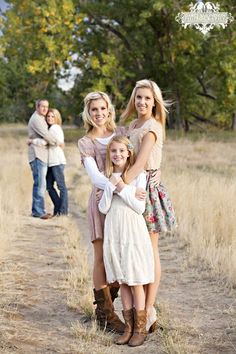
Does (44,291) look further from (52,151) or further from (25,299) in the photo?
(52,151)

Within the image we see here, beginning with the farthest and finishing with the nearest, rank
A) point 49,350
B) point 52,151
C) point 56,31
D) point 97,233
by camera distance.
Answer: point 56,31 → point 52,151 → point 97,233 → point 49,350

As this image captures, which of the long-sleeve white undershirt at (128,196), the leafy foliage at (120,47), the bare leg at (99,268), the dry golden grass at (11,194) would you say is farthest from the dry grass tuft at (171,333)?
the leafy foliage at (120,47)

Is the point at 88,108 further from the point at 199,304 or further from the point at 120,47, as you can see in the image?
the point at 120,47

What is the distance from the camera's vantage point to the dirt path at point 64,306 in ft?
13.7

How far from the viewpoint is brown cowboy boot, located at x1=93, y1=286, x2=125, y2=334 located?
4.47 metres

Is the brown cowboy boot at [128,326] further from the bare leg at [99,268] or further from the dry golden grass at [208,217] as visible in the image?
the dry golden grass at [208,217]

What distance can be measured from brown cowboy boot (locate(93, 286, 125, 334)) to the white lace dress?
0.28m

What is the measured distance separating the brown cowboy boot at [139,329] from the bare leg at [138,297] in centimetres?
3

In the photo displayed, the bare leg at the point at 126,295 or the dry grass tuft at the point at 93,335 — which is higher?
the bare leg at the point at 126,295

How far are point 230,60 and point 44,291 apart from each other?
20.4m

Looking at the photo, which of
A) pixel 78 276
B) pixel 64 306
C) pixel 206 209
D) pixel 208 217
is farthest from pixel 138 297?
pixel 206 209

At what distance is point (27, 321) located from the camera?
4684 millimetres

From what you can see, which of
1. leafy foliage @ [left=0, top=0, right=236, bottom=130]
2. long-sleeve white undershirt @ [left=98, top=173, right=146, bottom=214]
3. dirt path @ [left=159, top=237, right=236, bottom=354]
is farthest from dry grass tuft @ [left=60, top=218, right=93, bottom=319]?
leafy foliage @ [left=0, top=0, right=236, bottom=130]

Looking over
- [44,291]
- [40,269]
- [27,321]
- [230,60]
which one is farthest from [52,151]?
[230,60]
